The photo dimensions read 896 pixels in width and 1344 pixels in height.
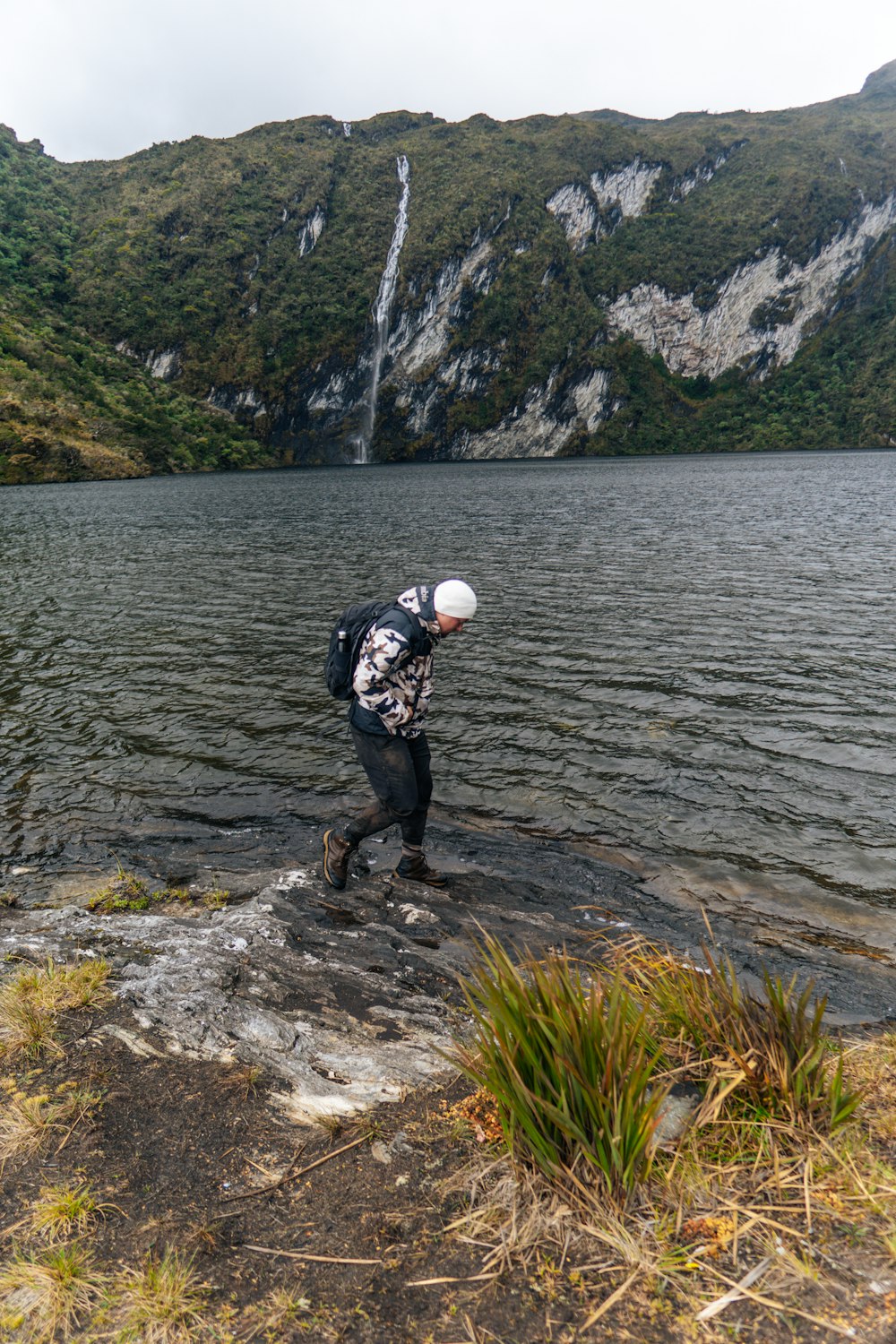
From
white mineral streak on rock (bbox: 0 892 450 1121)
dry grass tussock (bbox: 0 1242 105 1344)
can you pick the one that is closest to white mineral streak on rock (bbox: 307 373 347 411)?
white mineral streak on rock (bbox: 0 892 450 1121)

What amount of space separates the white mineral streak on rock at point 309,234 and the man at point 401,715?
745 ft

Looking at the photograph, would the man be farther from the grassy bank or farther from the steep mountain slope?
the steep mountain slope

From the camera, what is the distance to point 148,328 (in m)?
164

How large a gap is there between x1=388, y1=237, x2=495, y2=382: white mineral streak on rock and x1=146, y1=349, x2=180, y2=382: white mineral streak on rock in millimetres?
54574

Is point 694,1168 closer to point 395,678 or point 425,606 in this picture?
point 395,678

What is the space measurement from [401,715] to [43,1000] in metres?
3.95

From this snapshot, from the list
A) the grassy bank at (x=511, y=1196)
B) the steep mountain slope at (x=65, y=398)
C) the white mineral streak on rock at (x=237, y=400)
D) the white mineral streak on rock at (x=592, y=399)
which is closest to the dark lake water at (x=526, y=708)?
the grassy bank at (x=511, y=1196)

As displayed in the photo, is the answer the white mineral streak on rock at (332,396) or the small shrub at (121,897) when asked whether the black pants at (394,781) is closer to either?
the small shrub at (121,897)

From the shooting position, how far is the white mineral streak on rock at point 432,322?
184750mm

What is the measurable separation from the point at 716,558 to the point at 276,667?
67.4ft

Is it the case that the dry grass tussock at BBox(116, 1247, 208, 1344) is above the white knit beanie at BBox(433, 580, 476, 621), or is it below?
below

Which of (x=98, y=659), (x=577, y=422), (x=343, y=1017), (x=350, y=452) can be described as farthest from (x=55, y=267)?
(x=343, y=1017)

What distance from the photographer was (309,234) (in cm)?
19762

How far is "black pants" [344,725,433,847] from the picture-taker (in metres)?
7.57
